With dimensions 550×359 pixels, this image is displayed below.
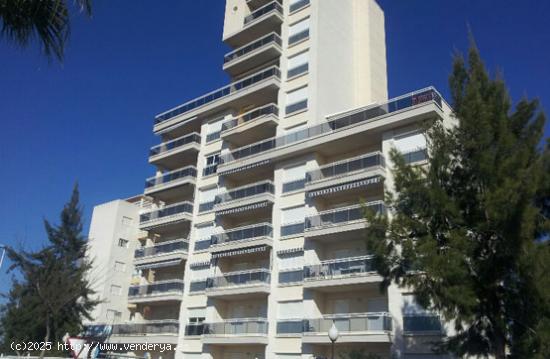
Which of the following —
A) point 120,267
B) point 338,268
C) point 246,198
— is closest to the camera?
point 338,268

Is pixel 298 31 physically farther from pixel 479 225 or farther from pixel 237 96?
pixel 479 225

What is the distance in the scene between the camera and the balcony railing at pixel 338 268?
26.1 metres

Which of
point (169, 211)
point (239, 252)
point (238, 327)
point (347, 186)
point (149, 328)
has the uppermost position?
point (169, 211)

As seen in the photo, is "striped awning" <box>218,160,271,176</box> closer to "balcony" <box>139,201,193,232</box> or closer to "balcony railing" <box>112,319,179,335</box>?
"balcony" <box>139,201,193,232</box>

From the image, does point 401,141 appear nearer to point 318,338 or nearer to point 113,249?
point 318,338

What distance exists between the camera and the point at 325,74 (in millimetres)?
35406

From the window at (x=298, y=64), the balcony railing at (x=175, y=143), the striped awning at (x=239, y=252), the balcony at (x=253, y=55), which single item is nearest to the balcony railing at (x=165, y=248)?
the striped awning at (x=239, y=252)

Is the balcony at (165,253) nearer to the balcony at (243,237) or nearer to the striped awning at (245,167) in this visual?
the balcony at (243,237)

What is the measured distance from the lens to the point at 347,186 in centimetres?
2819

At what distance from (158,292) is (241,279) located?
29.9 ft

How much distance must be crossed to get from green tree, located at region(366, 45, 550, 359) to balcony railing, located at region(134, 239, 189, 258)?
23323 millimetres

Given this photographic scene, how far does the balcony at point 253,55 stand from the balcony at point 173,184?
28.4 ft

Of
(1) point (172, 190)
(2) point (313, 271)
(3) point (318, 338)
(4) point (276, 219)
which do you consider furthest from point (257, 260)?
(1) point (172, 190)

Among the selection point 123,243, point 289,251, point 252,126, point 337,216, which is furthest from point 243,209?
point 123,243
